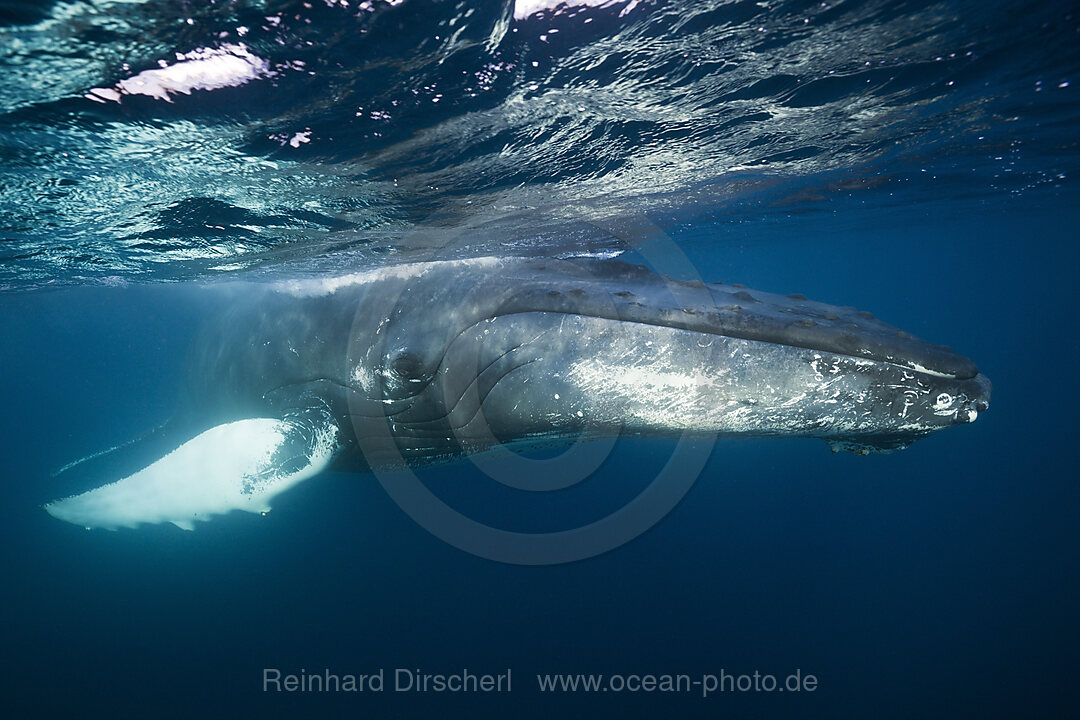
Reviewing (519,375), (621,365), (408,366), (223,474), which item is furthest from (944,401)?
(223,474)

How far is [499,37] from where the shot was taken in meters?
4.52

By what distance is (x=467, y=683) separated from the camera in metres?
18.0

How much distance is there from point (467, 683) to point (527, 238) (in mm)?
16401

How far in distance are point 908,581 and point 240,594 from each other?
39530 mm

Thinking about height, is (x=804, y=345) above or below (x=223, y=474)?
below

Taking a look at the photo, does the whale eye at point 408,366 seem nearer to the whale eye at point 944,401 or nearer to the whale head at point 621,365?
the whale head at point 621,365

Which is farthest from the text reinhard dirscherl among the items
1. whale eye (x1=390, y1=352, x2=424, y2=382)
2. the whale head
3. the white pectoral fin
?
whale eye (x1=390, y1=352, x2=424, y2=382)

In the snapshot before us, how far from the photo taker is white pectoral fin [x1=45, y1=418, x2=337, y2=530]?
519 cm

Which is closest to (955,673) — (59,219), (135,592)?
(59,219)

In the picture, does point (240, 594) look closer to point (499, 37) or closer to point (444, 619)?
point (444, 619)

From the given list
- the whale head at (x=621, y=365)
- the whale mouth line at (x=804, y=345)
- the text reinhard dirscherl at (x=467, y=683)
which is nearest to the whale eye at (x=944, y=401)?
the whale head at (x=621, y=365)

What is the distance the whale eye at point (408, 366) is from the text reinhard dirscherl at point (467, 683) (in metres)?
16.2

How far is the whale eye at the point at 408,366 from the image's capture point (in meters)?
4.75

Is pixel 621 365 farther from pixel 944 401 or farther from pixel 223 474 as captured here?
pixel 223 474
